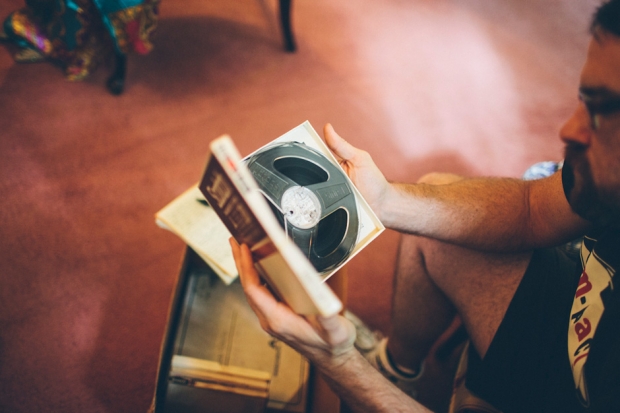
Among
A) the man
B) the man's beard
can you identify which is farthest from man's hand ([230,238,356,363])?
the man's beard

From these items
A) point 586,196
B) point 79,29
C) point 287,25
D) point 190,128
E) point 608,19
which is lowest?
point 190,128

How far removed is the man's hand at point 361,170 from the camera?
789 mm

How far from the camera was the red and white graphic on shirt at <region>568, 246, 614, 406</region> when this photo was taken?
611 mm

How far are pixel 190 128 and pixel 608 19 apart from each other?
4.13 feet

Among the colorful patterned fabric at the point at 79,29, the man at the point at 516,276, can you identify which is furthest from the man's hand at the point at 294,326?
the colorful patterned fabric at the point at 79,29

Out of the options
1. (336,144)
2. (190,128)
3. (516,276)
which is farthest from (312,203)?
(190,128)

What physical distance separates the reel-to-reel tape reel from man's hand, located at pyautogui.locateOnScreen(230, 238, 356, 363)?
10 centimetres

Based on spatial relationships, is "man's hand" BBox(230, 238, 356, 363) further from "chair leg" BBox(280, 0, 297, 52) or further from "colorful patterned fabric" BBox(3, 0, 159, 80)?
"chair leg" BBox(280, 0, 297, 52)

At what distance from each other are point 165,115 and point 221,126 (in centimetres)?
22

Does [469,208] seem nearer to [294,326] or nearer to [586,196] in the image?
[586,196]

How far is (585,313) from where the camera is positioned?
2.11ft

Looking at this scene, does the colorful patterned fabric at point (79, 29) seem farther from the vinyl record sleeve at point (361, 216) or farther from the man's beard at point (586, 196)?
the man's beard at point (586, 196)

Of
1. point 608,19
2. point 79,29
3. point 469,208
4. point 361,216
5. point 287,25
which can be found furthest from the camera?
point 287,25

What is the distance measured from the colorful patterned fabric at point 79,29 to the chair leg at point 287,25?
0.50 m
